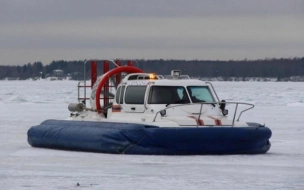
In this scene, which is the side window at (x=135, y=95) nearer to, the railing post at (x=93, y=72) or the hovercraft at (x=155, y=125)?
the hovercraft at (x=155, y=125)

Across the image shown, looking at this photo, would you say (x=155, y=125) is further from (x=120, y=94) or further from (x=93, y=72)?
(x=93, y=72)

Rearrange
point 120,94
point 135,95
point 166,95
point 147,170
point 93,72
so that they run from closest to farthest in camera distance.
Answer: point 147,170
point 166,95
point 135,95
point 120,94
point 93,72

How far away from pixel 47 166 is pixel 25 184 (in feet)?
6.49

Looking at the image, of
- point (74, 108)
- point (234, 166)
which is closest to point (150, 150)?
point (234, 166)

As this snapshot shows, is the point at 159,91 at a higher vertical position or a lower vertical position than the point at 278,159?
higher

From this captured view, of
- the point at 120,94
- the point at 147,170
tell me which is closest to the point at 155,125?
the point at 120,94

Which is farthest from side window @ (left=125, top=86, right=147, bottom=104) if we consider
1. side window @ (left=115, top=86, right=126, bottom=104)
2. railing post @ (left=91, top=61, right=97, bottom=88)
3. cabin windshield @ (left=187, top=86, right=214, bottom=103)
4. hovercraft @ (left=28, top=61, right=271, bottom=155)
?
railing post @ (left=91, top=61, right=97, bottom=88)

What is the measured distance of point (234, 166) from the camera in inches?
450

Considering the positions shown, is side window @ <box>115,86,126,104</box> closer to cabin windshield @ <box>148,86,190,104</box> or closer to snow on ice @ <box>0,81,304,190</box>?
cabin windshield @ <box>148,86,190,104</box>

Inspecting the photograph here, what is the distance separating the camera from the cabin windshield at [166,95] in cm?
1391

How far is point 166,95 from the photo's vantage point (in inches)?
549

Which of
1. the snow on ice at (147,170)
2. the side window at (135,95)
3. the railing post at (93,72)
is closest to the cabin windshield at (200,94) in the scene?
the side window at (135,95)

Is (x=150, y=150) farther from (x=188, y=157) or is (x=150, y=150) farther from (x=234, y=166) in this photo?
(x=234, y=166)

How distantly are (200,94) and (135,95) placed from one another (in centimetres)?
112
